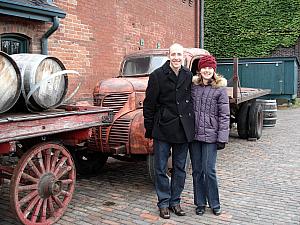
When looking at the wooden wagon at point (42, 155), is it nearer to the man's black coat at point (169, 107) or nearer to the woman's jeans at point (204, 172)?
the man's black coat at point (169, 107)

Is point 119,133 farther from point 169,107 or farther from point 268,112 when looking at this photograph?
point 268,112

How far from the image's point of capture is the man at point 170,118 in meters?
4.53

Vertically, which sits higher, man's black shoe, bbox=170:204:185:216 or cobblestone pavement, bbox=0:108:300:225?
man's black shoe, bbox=170:204:185:216

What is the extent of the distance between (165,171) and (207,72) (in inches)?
48.0

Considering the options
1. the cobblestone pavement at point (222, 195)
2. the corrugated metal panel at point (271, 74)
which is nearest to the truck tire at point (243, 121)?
the cobblestone pavement at point (222, 195)

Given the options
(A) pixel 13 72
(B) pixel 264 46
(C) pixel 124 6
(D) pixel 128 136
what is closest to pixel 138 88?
(D) pixel 128 136

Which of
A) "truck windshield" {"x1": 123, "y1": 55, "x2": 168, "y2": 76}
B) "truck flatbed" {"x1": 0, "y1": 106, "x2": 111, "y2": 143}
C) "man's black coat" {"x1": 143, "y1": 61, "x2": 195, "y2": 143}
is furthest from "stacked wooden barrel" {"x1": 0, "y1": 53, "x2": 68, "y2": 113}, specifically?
"truck windshield" {"x1": 123, "y1": 55, "x2": 168, "y2": 76}

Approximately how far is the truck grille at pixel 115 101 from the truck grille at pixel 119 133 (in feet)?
0.78

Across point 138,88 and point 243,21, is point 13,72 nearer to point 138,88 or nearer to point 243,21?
point 138,88

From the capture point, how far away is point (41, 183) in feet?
14.2

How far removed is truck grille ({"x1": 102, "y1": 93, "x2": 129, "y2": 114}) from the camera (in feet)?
18.8

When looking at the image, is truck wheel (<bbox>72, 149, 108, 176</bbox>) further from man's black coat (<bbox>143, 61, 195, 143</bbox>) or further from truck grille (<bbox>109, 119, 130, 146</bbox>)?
→ man's black coat (<bbox>143, 61, 195, 143</bbox>)

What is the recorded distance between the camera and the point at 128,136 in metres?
5.42

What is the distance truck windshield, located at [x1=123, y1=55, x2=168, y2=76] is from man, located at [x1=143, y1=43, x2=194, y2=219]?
2.11 m
